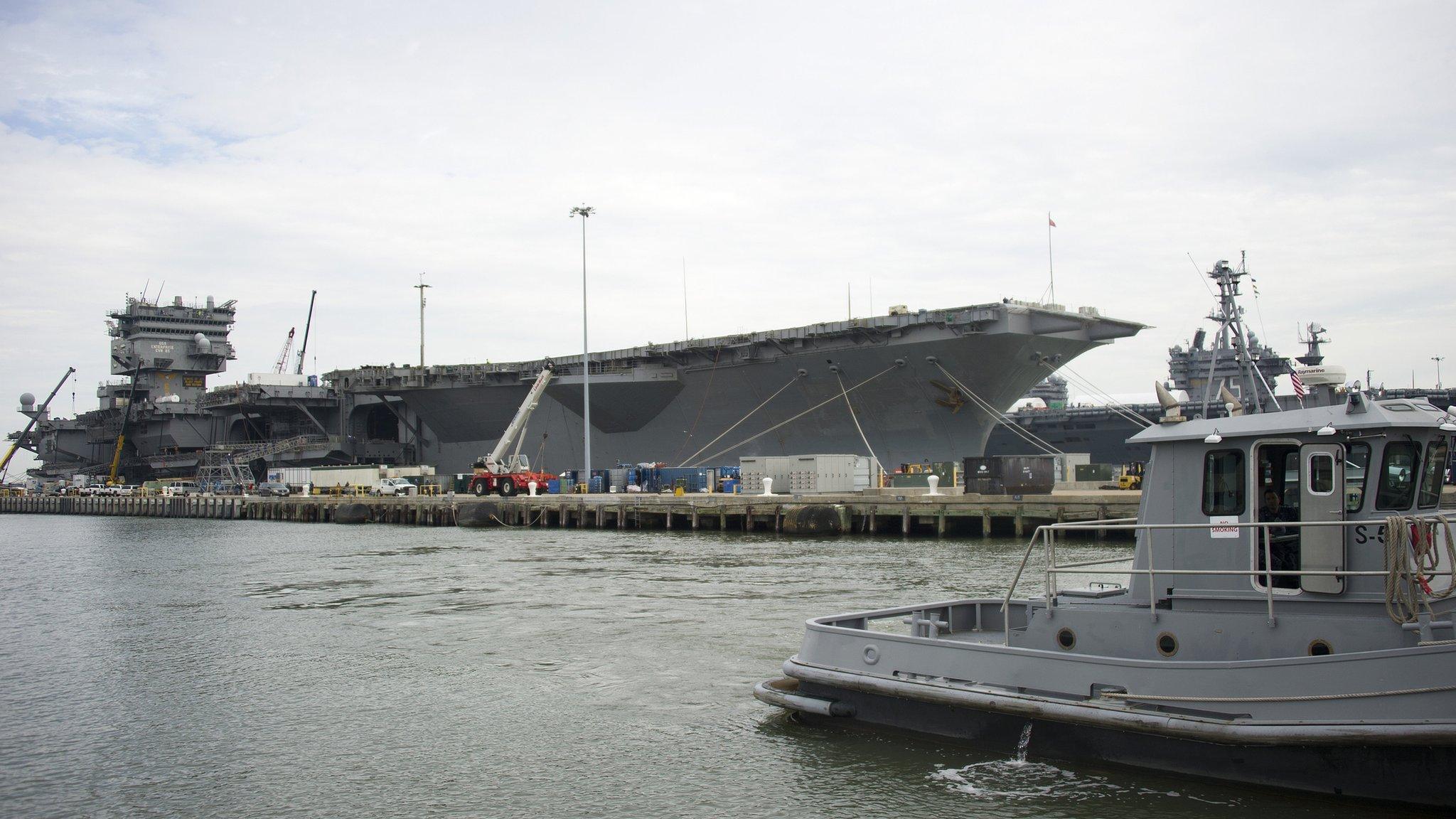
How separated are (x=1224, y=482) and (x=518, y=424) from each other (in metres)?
40.6

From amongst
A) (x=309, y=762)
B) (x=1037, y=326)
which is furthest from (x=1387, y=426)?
(x=1037, y=326)

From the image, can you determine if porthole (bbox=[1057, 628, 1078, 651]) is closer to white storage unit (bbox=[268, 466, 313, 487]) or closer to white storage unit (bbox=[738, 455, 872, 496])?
white storage unit (bbox=[738, 455, 872, 496])

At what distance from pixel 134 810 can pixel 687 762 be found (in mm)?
4368

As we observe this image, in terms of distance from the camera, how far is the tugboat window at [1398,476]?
7.33m

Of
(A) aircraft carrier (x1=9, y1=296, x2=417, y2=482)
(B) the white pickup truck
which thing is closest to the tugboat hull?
(B) the white pickup truck

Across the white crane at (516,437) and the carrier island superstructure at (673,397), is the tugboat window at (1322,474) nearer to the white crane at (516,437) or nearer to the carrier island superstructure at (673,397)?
the carrier island superstructure at (673,397)

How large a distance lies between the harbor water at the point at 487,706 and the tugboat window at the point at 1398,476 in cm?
214

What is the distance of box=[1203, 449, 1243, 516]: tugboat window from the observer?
7898 mm

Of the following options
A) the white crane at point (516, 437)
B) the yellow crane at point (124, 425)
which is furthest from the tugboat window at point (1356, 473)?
the yellow crane at point (124, 425)

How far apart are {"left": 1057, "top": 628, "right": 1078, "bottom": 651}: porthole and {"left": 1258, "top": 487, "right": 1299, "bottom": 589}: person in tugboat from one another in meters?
1.54

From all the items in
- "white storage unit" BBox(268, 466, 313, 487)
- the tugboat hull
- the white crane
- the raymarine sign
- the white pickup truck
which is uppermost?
the white crane

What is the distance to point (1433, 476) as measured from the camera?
746 centimetres

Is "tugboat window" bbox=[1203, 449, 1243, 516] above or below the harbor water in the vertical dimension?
above

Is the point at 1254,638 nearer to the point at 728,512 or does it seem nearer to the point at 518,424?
the point at 728,512
